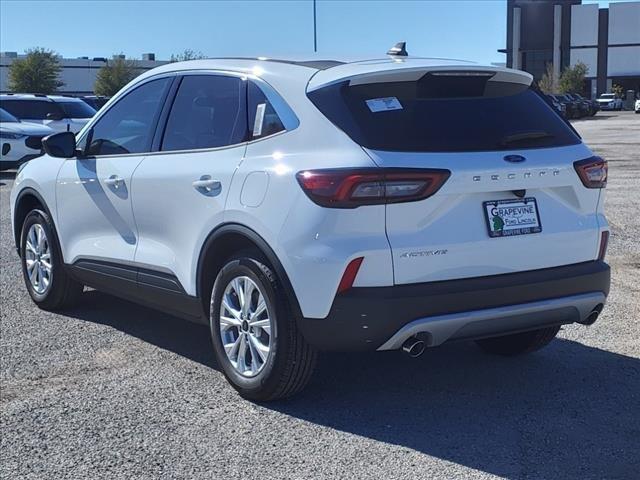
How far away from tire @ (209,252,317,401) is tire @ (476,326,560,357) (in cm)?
159

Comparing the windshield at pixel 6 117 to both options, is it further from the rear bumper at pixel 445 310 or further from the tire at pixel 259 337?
the rear bumper at pixel 445 310

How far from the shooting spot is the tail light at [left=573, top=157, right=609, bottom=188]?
15.8ft

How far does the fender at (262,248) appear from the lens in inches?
177

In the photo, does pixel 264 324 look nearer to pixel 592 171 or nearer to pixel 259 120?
pixel 259 120

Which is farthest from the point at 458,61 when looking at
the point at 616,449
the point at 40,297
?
the point at 40,297

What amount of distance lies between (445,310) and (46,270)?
12.4ft

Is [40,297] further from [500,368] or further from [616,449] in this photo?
[616,449]

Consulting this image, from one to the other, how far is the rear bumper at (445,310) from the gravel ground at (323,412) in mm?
492

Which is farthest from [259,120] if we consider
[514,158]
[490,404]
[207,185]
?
[490,404]

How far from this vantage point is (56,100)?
2211 cm

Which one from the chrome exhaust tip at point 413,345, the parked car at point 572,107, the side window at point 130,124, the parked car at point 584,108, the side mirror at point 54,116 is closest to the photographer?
the chrome exhaust tip at point 413,345

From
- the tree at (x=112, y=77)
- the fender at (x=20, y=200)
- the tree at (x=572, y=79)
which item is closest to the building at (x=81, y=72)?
the tree at (x=112, y=77)

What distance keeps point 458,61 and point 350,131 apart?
3.56 ft

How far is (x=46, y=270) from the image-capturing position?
7.01 m
